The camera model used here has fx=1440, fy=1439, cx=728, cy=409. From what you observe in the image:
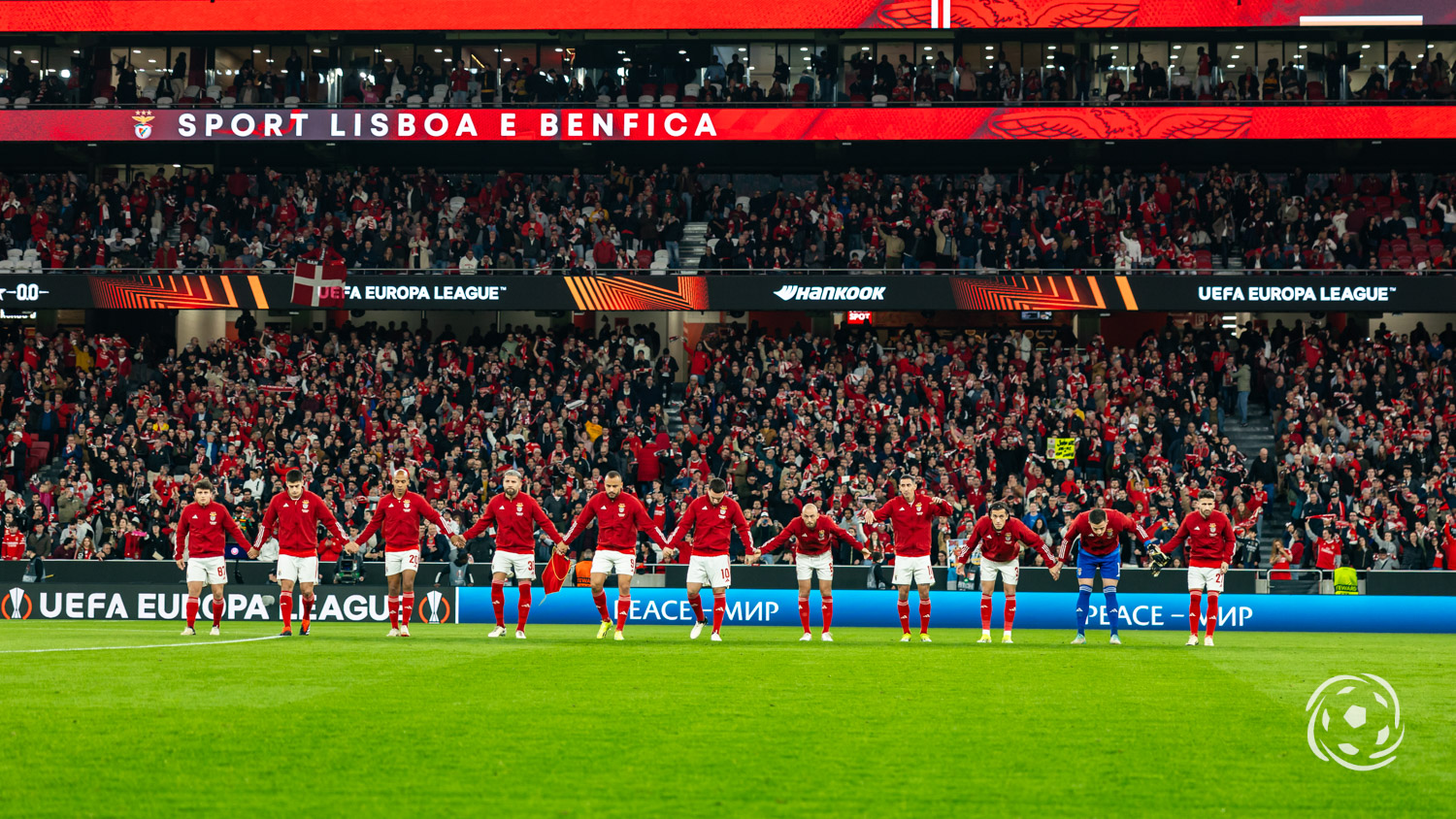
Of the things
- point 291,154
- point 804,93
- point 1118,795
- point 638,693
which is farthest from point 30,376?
point 1118,795

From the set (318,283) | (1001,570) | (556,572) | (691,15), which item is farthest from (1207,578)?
(318,283)

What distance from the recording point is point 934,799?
9.23 m

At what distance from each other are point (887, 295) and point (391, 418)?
44.1 ft

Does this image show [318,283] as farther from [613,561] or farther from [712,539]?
[712,539]

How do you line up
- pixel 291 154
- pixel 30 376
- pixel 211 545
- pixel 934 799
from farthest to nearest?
pixel 291 154 < pixel 30 376 < pixel 211 545 < pixel 934 799

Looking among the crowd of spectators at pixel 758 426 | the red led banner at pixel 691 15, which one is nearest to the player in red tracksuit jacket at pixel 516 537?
the crowd of spectators at pixel 758 426

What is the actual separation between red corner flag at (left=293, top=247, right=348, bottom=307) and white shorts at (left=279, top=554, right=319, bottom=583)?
18674mm

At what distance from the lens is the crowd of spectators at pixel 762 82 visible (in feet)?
130

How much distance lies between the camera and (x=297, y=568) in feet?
68.9

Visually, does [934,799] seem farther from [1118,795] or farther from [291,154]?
[291,154]

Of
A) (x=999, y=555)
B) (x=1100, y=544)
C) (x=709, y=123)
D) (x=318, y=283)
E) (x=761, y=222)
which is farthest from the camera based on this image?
(x=761, y=222)

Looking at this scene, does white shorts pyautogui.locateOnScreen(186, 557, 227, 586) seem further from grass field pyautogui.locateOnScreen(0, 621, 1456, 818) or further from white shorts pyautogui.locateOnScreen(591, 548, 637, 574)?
white shorts pyautogui.locateOnScreen(591, 548, 637, 574)

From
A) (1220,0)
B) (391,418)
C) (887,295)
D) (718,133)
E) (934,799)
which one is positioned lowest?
(934,799)

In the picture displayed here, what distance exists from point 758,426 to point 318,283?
41.8ft
